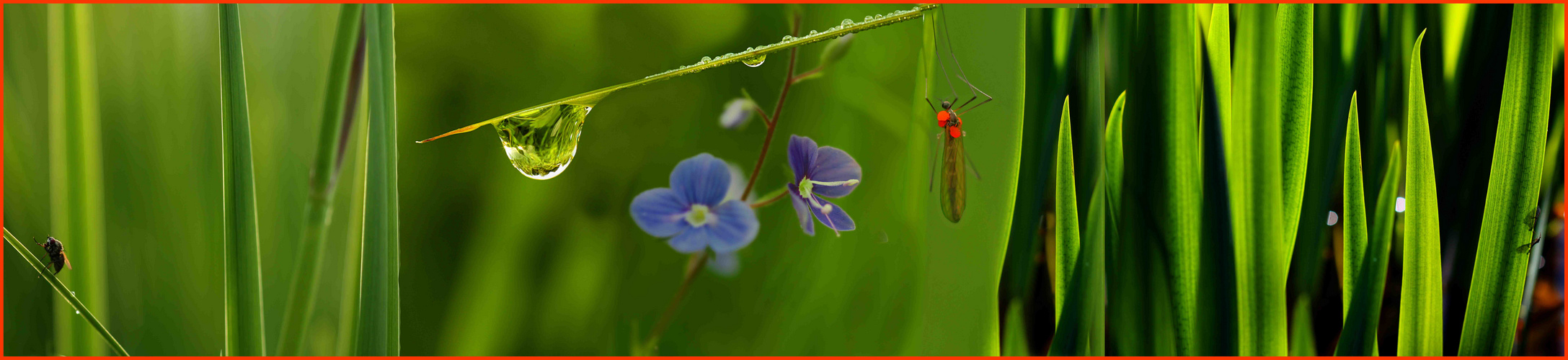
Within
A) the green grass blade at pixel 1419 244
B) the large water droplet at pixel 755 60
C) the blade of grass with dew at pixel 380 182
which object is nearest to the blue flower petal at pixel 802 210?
the large water droplet at pixel 755 60

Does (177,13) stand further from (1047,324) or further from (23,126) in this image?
(1047,324)

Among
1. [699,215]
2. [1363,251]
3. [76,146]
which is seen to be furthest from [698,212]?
[1363,251]

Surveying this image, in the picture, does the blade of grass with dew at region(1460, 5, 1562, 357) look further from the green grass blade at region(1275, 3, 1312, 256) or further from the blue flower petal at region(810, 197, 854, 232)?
→ the blue flower petal at region(810, 197, 854, 232)

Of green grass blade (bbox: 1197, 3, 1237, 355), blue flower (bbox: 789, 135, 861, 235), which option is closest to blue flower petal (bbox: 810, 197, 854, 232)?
blue flower (bbox: 789, 135, 861, 235)

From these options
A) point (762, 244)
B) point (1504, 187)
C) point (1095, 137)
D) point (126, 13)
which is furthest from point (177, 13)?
point (1504, 187)

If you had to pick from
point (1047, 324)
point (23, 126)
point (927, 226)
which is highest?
point (23, 126)

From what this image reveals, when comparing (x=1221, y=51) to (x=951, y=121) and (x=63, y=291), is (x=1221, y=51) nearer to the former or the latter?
(x=951, y=121)
